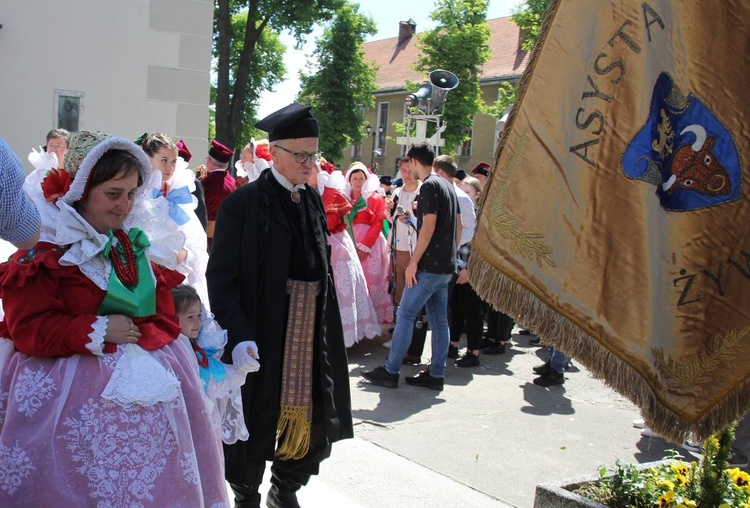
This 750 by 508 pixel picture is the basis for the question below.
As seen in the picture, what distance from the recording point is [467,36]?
33.0 meters

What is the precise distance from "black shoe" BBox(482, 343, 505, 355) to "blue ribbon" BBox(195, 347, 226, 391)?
5.79m

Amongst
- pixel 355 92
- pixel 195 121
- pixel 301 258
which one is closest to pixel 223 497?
pixel 301 258

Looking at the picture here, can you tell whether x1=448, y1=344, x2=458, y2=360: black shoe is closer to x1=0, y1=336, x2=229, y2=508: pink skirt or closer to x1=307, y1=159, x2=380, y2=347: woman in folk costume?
x1=307, y1=159, x2=380, y2=347: woman in folk costume

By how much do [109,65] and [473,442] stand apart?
18.1 feet

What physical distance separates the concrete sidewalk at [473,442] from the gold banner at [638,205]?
240 centimetres

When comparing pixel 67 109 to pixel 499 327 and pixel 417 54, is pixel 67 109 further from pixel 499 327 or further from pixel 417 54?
pixel 417 54

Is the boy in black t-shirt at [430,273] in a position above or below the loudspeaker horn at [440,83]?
below

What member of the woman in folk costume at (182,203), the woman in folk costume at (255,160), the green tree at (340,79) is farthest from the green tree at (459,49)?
the woman in folk costume at (182,203)

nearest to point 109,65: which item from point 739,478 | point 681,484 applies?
point 681,484

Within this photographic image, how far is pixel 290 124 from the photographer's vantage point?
356 centimetres

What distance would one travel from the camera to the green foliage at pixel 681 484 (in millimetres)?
3115

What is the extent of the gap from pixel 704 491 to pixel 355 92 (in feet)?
123

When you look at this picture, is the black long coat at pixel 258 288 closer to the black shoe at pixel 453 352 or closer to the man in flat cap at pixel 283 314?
the man in flat cap at pixel 283 314

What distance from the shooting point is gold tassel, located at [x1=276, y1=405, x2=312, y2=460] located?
137 inches
